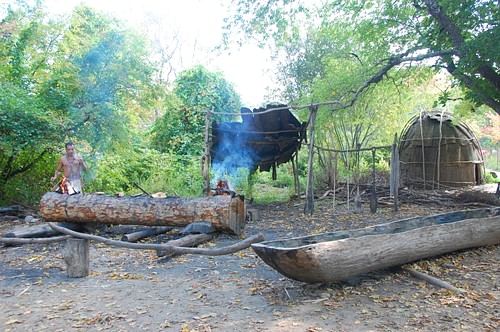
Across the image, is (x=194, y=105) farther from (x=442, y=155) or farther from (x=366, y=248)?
(x=366, y=248)

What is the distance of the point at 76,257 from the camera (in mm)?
4719

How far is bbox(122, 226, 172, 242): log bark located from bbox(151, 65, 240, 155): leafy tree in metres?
8.82

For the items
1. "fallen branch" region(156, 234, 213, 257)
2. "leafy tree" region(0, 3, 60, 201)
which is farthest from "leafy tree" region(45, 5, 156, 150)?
"fallen branch" region(156, 234, 213, 257)

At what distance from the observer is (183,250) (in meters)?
4.04

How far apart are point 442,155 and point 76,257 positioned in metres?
13.7

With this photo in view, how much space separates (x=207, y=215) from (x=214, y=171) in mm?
6905

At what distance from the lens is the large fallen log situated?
22.2 feet

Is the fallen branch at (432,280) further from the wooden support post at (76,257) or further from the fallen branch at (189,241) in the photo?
the wooden support post at (76,257)

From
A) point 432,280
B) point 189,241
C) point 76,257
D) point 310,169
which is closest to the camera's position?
point 432,280

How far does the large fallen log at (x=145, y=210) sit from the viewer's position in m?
6.78

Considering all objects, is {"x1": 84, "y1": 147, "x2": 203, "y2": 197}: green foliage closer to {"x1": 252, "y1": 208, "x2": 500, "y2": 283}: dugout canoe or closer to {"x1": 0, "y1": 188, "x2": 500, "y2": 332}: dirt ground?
{"x1": 0, "y1": 188, "x2": 500, "y2": 332}: dirt ground

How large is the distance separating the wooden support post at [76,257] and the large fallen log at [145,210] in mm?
2064

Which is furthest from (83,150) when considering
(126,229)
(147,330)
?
(147,330)

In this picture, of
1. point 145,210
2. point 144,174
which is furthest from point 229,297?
point 144,174
